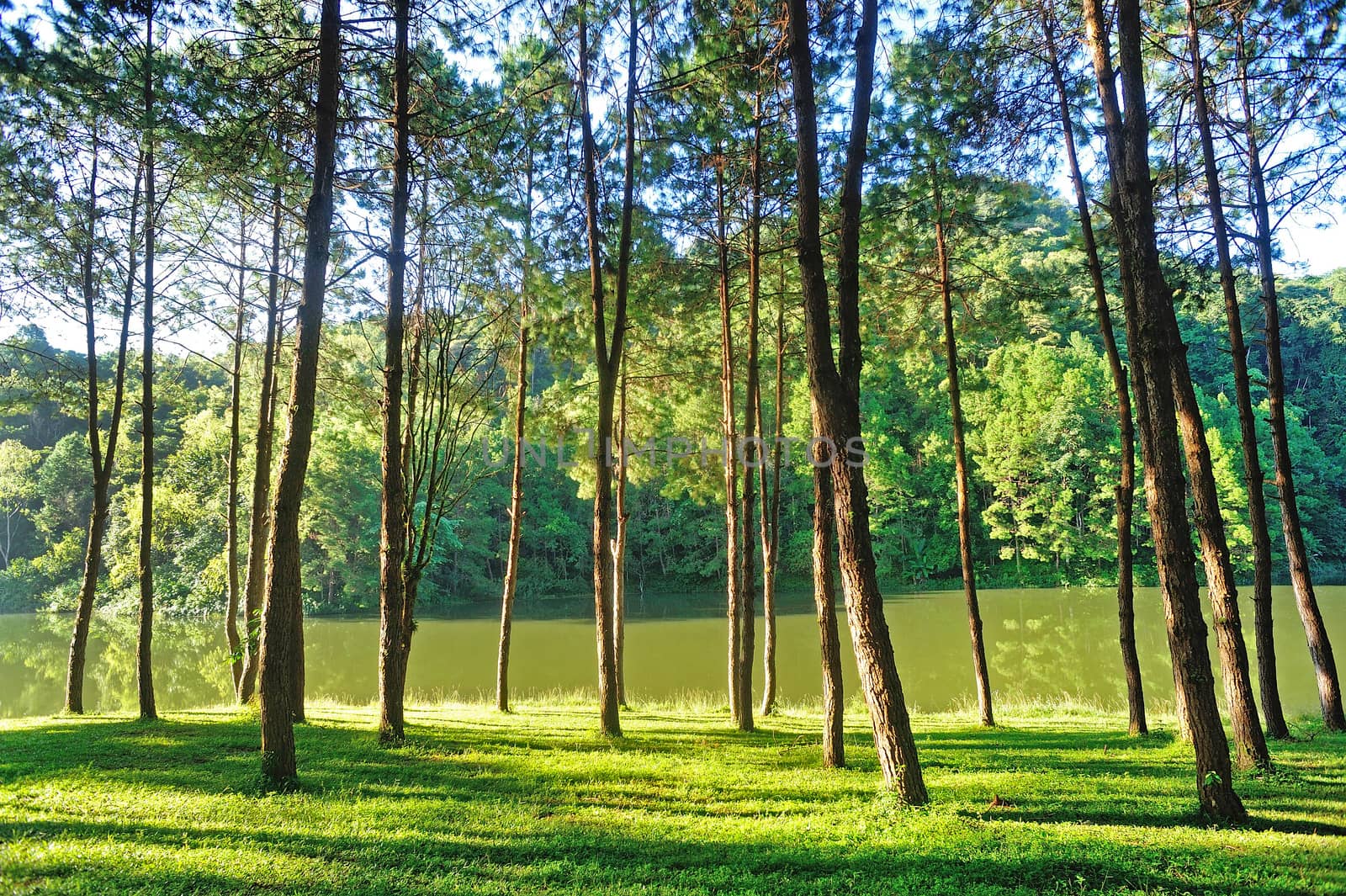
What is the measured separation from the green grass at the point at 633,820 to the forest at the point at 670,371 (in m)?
0.04

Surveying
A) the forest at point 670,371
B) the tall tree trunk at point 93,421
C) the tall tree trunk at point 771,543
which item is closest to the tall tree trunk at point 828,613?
the forest at point 670,371

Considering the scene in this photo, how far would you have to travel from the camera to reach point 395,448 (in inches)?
269

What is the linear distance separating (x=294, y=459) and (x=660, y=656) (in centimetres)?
1474

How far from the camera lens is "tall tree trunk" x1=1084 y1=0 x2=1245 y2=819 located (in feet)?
13.7

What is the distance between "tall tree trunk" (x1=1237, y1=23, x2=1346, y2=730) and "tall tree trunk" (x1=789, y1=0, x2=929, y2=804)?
5443 millimetres

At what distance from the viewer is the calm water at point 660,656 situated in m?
14.1

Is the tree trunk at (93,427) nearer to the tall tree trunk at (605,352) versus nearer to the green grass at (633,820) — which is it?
the green grass at (633,820)

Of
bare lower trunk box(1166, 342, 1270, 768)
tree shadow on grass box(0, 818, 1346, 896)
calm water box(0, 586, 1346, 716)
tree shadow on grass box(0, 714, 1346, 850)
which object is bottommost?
calm water box(0, 586, 1346, 716)

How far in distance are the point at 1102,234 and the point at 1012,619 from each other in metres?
19.8

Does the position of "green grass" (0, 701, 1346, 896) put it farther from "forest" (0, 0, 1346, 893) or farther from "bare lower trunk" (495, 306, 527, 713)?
"bare lower trunk" (495, 306, 527, 713)

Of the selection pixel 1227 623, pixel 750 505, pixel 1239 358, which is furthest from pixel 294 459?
pixel 1239 358

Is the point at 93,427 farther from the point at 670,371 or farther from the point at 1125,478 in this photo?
the point at 1125,478

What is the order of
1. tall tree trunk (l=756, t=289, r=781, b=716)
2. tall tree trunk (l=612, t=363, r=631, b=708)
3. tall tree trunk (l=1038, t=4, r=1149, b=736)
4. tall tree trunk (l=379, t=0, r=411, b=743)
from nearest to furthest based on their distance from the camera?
tall tree trunk (l=379, t=0, r=411, b=743) < tall tree trunk (l=1038, t=4, r=1149, b=736) < tall tree trunk (l=756, t=289, r=781, b=716) < tall tree trunk (l=612, t=363, r=631, b=708)

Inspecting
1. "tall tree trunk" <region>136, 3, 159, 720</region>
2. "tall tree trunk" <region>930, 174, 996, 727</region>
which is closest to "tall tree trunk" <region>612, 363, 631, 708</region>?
"tall tree trunk" <region>930, 174, 996, 727</region>
